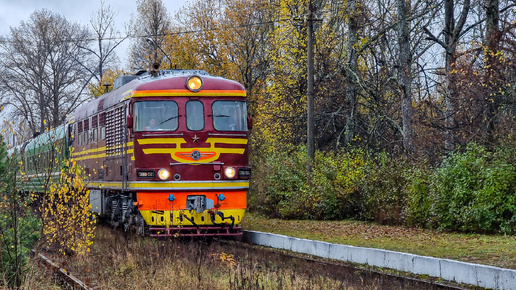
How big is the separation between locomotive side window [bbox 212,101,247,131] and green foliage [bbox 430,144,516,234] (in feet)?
17.1

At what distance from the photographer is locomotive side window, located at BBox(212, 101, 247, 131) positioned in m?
14.8

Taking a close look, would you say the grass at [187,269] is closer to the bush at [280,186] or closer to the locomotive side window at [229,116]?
the locomotive side window at [229,116]

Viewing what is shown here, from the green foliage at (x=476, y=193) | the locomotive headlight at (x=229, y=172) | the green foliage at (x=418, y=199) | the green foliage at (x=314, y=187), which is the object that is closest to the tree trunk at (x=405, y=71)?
the green foliage at (x=314, y=187)

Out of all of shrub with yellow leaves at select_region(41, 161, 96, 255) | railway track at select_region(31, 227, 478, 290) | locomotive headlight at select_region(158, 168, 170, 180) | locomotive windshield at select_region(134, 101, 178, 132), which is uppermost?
locomotive windshield at select_region(134, 101, 178, 132)

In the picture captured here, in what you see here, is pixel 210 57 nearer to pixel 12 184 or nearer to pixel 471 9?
pixel 471 9

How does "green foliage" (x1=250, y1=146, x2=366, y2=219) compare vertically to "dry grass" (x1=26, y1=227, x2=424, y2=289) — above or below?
above

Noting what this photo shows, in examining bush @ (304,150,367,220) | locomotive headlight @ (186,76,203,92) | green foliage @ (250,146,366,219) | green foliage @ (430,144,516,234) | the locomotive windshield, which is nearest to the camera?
the locomotive windshield

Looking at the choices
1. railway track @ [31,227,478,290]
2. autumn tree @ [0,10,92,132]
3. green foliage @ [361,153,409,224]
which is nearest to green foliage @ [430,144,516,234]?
green foliage @ [361,153,409,224]

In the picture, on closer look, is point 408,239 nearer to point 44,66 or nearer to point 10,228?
point 10,228

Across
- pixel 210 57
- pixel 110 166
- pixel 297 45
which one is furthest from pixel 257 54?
pixel 110 166

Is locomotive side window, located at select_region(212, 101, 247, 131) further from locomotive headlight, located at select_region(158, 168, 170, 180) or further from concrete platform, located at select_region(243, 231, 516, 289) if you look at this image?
concrete platform, located at select_region(243, 231, 516, 289)

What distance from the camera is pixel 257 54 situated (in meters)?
43.2

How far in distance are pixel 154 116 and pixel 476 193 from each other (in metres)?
7.23

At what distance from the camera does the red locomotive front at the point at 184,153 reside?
14344 millimetres
